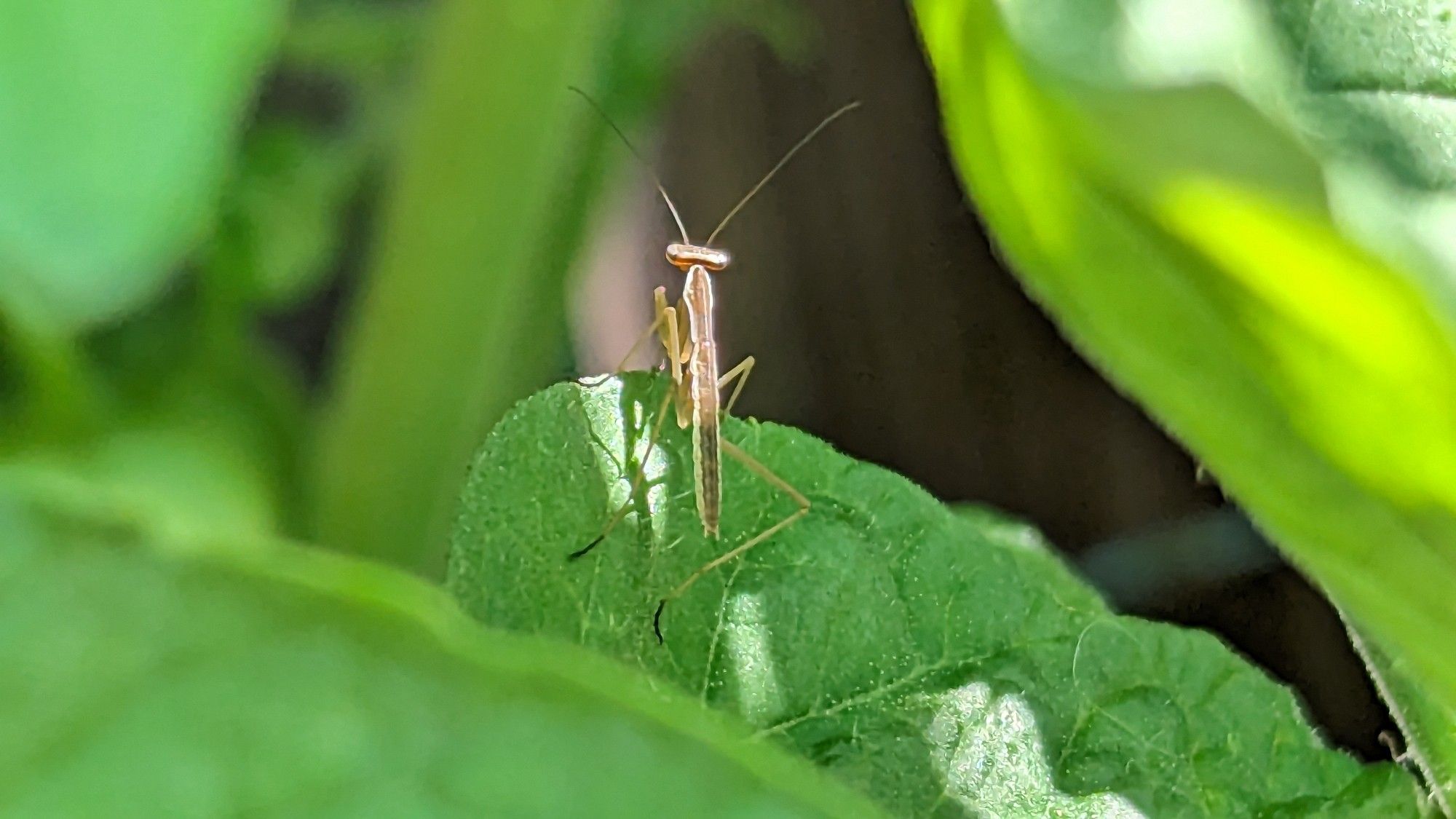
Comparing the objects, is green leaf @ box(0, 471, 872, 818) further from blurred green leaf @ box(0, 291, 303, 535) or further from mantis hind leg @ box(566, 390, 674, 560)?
blurred green leaf @ box(0, 291, 303, 535)

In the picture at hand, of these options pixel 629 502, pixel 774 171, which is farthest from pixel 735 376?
pixel 629 502

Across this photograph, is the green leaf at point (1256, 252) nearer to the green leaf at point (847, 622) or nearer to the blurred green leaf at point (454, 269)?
the green leaf at point (847, 622)

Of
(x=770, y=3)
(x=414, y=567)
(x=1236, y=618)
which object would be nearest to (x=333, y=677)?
(x=414, y=567)

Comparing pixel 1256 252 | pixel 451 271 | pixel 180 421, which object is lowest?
pixel 180 421

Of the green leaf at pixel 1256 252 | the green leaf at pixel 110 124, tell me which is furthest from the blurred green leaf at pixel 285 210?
the green leaf at pixel 1256 252

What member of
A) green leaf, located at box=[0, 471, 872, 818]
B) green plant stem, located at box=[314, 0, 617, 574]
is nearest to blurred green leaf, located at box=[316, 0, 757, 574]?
green plant stem, located at box=[314, 0, 617, 574]

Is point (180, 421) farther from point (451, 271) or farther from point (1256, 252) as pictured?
point (1256, 252)

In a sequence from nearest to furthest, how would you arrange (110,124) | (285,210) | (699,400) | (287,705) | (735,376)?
(287,705)
(110,124)
(699,400)
(735,376)
(285,210)
